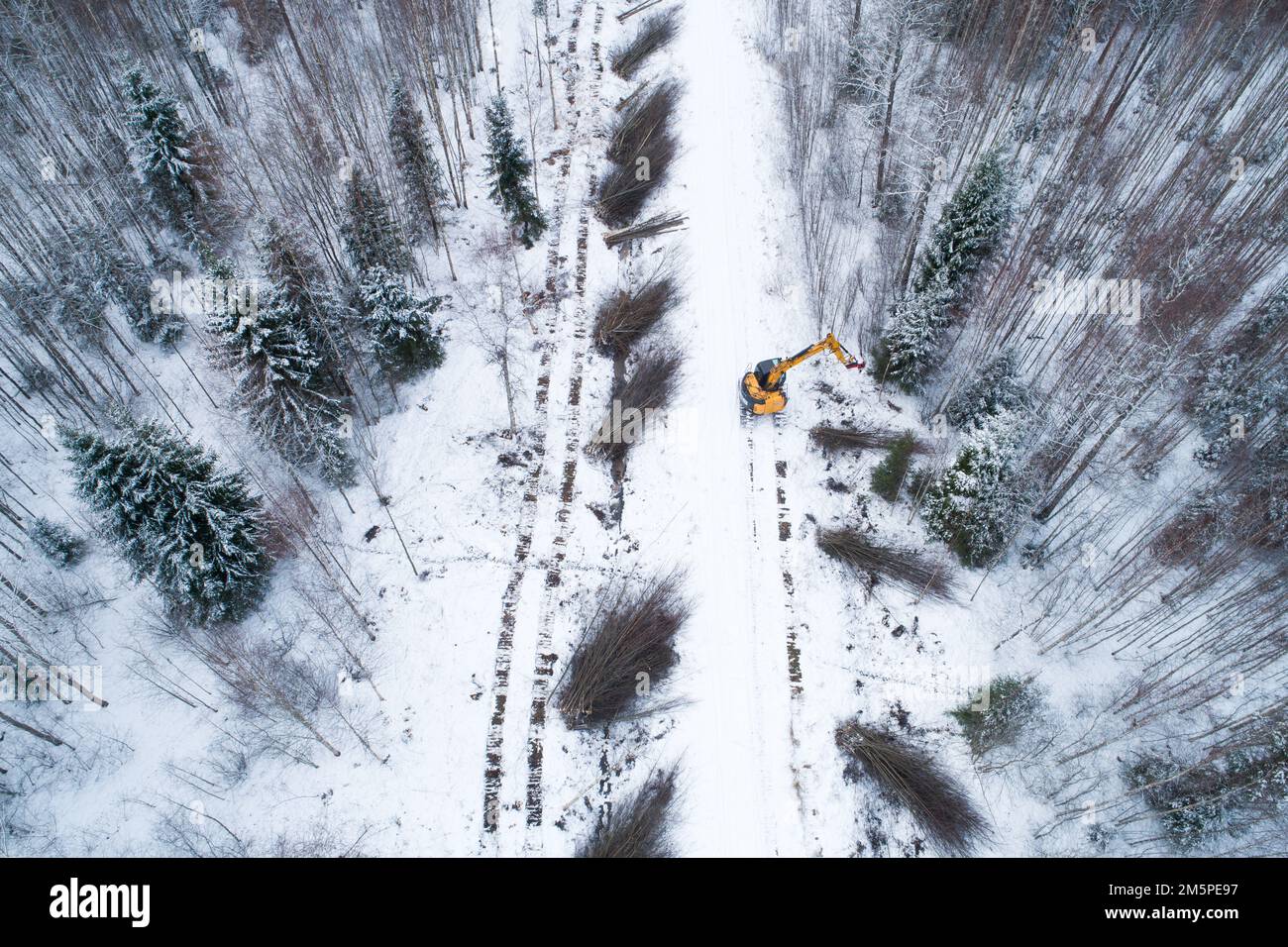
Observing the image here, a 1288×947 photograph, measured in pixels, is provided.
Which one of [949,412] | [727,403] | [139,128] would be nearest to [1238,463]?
[949,412]

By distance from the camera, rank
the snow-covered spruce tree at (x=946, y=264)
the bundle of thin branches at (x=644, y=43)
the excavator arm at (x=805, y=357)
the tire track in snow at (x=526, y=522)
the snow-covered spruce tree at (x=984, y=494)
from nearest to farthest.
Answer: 1. the tire track in snow at (x=526, y=522)
2. the snow-covered spruce tree at (x=984, y=494)
3. the excavator arm at (x=805, y=357)
4. the snow-covered spruce tree at (x=946, y=264)
5. the bundle of thin branches at (x=644, y=43)

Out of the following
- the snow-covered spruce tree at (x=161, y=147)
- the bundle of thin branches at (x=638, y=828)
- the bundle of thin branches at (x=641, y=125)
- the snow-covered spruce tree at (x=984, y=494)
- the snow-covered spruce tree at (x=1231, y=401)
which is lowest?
the bundle of thin branches at (x=638, y=828)

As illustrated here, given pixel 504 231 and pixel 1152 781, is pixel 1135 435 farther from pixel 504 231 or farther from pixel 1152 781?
pixel 504 231

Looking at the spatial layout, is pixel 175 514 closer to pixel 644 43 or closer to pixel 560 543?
pixel 560 543

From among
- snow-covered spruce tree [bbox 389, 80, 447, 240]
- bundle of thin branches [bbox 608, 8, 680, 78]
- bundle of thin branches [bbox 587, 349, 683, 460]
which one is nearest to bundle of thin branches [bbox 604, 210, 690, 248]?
bundle of thin branches [bbox 587, 349, 683, 460]

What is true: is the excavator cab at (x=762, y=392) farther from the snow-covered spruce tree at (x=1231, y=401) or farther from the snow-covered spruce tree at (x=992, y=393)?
the snow-covered spruce tree at (x=1231, y=401)

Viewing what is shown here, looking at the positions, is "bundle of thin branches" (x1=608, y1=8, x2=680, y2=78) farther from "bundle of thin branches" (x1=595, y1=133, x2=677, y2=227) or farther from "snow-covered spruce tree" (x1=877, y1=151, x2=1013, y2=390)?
"snow-covered spruce tree" (x1=877, y1=151, x2=1013, y2=390)

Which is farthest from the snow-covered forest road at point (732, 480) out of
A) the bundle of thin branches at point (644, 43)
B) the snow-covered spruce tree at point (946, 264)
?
the snow-covered spruce tree at point (946, 264)
